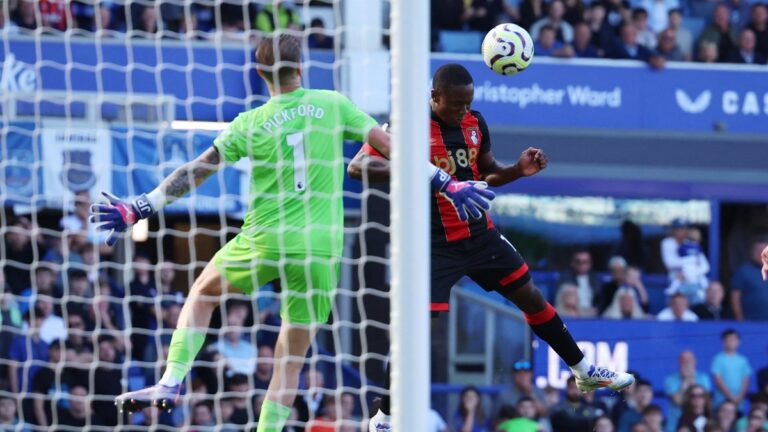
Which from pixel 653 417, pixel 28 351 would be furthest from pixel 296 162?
pixel 653 417

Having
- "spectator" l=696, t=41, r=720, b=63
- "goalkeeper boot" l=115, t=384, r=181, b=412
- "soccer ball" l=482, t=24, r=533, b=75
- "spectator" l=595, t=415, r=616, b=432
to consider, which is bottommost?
"spectator" l=595, t=415, r=616, b=432

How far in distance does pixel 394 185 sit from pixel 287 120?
1.48m

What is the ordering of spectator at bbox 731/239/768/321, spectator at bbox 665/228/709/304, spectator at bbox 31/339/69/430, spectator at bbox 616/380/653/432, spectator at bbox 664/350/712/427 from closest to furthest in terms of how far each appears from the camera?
spectator at bbox 31/339/69/430 → spectator at bbox 616/380/653/432 → spectator at bbox 664/350/712/427 → spectator at bbox 665/228/709/304 → spectator at bbox 731/239/768/321

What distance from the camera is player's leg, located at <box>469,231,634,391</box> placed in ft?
26.7

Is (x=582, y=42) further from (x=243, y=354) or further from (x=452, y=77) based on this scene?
(x=452, y=77)

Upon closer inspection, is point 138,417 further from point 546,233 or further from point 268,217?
point 546,233

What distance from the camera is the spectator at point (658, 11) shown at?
54.8 feet

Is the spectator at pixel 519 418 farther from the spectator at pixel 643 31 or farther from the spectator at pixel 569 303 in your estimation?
the spectator at pixel 643 31

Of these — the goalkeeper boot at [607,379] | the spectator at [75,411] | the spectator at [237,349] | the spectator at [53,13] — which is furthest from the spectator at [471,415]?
the spectator at [53,13]

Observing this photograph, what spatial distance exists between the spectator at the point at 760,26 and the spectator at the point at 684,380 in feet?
13.9

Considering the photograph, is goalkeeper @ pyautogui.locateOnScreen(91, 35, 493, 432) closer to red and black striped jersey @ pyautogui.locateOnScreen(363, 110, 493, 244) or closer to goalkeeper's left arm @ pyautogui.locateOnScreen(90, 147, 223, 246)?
goalkeeper's left arm @ pyautogui.locateOnScreen(90, 147, 223, 246)

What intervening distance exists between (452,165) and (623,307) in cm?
706

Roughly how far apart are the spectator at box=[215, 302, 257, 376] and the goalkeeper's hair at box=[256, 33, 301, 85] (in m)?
4.51

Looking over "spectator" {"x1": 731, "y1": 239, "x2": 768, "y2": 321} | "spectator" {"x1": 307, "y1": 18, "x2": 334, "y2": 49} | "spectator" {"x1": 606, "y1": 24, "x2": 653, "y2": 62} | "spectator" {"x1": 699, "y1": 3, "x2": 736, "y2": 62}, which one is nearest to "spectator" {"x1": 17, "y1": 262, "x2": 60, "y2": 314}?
"spectator" {"x1": 307, "y1": 18, "x2": 334, "y2": 49}
